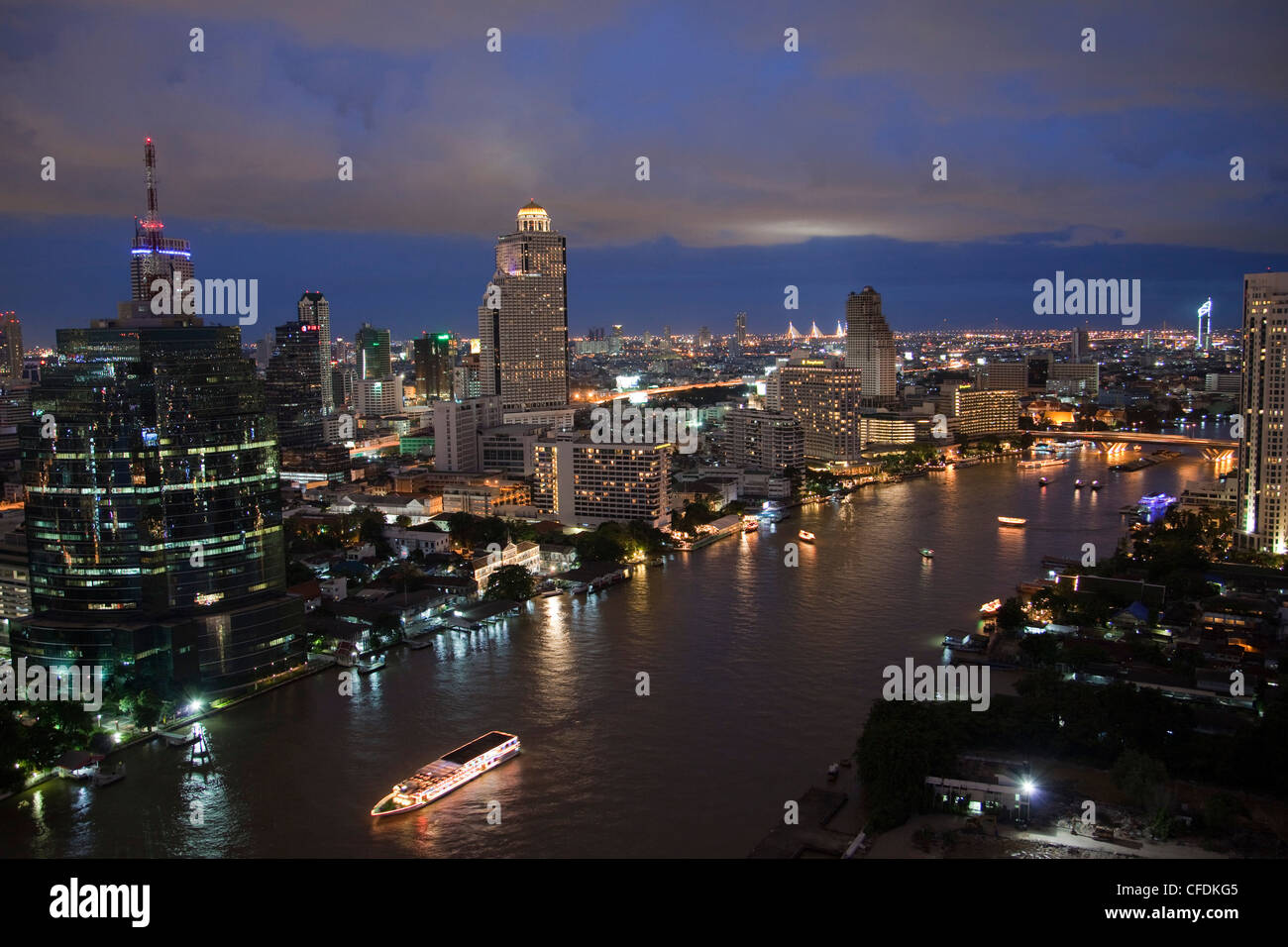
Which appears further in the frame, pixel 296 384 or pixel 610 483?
pixel 296 384

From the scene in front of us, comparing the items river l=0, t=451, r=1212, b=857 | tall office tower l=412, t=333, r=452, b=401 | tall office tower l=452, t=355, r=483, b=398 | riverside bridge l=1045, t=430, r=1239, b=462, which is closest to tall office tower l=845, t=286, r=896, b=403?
riverside bridge l=1045, t=430, r=1239, b=462

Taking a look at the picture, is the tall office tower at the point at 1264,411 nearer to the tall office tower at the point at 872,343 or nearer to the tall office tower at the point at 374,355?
the tall office tower at the point at 872,343

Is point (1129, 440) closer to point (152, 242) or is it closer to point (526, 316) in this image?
point (526, 316)

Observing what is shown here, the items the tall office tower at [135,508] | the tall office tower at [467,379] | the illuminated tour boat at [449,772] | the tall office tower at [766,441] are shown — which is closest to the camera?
the illuminated tour boat at [449,772]

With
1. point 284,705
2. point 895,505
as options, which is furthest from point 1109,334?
point 284,705

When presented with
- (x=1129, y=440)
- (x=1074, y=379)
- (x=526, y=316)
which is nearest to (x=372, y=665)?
(x=526, y=316)

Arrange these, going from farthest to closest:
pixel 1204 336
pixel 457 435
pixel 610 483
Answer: pixel 1204 336, pixel 457 435, pixel 610 483

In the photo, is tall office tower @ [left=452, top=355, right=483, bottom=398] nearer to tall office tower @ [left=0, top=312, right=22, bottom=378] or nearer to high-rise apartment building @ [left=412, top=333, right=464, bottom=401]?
high-rise apartment building @ [left=412, top=333, right=464, bottom=401]

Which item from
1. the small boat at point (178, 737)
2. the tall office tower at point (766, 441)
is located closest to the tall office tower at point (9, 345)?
the tall office tower at point (766, 441)
